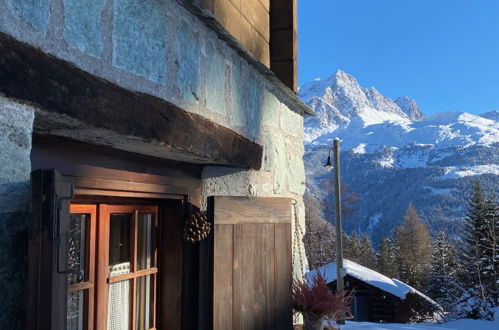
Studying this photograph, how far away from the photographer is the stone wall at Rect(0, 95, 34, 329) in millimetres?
937

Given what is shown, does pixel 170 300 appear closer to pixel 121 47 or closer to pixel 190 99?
pixel 190 99

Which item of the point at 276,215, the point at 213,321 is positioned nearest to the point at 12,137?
the point at 213,321

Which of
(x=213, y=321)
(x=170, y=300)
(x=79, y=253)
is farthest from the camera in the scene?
(x=170, y=300)

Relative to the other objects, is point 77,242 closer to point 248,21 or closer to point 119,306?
point 119,306

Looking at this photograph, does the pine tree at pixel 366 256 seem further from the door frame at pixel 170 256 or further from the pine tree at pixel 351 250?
the door frame at pixel 170 256

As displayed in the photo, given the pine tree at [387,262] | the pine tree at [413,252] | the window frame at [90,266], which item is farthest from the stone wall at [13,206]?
the pine tree at [387,262]

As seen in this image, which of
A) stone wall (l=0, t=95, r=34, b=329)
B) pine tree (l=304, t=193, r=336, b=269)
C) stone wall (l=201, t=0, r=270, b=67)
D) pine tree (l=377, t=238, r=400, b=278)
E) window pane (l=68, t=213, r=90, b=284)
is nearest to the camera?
stone wall (l=0, t=95, r=34, b=329)

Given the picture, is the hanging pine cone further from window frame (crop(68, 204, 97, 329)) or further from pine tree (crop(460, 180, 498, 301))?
pine tree (crop(460, 180, 498, 301))

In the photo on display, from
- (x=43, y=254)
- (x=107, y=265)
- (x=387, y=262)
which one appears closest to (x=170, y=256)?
(x=107, y=265)

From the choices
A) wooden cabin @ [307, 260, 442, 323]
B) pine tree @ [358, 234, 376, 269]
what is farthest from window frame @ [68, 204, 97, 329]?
pine tree @ [358, 234, 376, 269]

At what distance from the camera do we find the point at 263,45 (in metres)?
3.07

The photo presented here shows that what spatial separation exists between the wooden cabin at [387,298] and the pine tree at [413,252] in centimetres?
1244

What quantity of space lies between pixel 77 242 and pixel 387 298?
2036cm

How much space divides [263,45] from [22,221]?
92.7 inches
